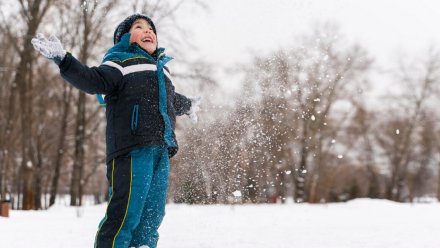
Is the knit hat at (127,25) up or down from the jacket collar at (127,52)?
up

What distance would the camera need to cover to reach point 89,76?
253cm

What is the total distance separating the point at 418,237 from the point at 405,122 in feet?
85.4

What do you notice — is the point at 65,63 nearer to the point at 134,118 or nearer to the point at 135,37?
the point at 134,118

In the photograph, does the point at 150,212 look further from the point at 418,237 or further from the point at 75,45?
the point at 75,45

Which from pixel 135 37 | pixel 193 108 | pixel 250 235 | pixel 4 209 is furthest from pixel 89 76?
pixel 4 209

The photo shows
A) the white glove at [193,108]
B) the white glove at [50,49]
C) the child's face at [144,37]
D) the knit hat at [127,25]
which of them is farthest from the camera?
the white glove at [193,108]

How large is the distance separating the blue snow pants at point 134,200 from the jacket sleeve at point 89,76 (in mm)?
422

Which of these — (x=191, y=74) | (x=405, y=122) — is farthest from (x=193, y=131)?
(x=405, y=122)

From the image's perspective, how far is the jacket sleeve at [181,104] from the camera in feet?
11.1

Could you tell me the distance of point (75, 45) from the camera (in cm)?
1505

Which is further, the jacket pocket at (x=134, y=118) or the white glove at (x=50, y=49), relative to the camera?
the jacket pocket at (x=134, y=118)

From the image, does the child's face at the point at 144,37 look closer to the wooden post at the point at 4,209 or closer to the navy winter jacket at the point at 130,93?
the navy winter jacket at the point at 130,93

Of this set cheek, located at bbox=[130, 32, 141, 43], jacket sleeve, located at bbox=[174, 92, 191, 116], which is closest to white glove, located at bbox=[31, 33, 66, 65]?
cheek, located at bbox=[130, 32, 141, 43]

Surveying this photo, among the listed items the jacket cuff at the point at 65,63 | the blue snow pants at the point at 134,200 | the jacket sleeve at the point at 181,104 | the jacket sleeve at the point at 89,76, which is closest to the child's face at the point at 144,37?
the jacket sleeve at the point at 89,76
